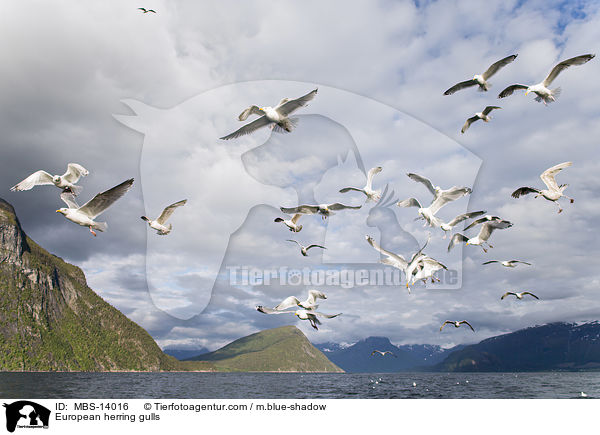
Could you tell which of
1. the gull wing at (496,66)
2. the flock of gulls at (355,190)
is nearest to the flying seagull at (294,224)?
the flock of gulls at (355,190)

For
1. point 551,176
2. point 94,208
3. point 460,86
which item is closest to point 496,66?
point 460,86

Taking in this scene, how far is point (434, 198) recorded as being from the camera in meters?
26.0

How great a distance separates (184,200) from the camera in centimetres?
2364

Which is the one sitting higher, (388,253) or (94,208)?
(94,208)

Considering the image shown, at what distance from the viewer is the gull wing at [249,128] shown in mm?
22500

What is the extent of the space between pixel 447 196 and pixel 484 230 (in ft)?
11.3

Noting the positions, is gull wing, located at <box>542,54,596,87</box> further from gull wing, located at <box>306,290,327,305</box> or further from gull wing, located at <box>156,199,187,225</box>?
gull wing, located at <box>156,199,187,225</box>

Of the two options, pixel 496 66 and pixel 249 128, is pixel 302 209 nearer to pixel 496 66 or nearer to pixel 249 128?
pixel 249 128

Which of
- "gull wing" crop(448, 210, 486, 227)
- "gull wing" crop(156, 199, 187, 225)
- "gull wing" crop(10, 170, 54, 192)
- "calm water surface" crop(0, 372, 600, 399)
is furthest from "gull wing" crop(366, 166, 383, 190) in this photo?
"calm water surface" crop(0, 372, 600, 399)

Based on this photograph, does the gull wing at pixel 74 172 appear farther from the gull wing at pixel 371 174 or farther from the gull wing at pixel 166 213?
the gull wing at pixel 371 174

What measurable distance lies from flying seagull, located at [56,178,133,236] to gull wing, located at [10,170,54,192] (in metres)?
1.56

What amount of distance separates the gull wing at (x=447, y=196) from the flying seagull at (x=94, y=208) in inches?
683
